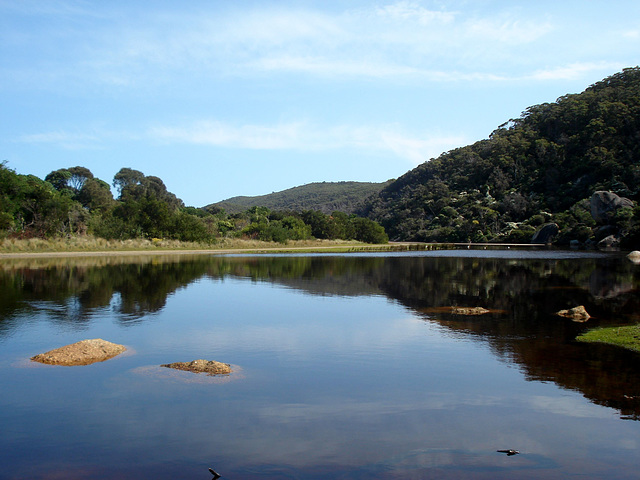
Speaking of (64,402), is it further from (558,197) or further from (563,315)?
(558,197)

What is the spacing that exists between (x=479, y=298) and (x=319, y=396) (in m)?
13.9

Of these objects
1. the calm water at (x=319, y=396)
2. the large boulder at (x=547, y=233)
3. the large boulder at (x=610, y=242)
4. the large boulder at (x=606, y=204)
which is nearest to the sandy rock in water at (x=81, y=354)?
the calm water at (x=319, y=396)

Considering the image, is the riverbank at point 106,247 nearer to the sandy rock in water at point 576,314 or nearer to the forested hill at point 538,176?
the sandy rock in water at point 576,314

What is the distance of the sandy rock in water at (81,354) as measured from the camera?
10.6m

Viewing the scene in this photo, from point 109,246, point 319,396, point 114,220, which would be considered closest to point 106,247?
point 109,246

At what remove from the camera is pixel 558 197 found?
112 metres

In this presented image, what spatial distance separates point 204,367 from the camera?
32.9ft

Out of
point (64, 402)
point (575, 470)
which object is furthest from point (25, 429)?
point (575, 470)

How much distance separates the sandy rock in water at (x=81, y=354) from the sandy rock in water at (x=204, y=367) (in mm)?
1699

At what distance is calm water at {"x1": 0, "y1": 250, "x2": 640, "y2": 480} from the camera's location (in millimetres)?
6305

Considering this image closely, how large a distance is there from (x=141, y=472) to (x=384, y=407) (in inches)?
147

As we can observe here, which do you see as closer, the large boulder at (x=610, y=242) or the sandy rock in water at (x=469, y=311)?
the sandy rock in water at (x=469, y=311)

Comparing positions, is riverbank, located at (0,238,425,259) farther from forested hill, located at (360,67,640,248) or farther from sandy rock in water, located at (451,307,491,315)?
forested hill, located at (360,67,640,248)

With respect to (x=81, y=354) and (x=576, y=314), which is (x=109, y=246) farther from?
(x=576, y=314)
